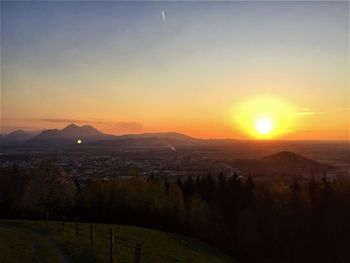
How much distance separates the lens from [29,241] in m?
30.6

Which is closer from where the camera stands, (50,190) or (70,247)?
(70,247)

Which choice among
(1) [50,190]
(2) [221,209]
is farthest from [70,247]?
(2) [221,209]

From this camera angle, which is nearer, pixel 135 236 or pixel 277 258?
pixel 135 236

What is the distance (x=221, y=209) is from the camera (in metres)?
72.6

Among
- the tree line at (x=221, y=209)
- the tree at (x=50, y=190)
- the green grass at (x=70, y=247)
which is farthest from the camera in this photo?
the tree line at (x=221, y=209)

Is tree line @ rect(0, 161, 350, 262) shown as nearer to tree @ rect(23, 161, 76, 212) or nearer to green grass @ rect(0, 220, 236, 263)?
tree @ rect(23, 161, 76, 212)

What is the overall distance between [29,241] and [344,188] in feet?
191

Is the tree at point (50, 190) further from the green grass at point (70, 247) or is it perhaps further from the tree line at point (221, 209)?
the green grass at point (70, 247)

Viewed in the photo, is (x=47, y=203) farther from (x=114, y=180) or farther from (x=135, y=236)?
(x=114, y=180)

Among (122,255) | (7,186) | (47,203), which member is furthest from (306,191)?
(7,186)

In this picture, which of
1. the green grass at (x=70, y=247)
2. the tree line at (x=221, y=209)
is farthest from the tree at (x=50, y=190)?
the green grass at (x=70, y=247)

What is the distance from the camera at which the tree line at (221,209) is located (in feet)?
200

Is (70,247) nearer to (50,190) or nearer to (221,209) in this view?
(50,190)

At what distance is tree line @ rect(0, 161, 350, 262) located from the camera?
60906 mm
